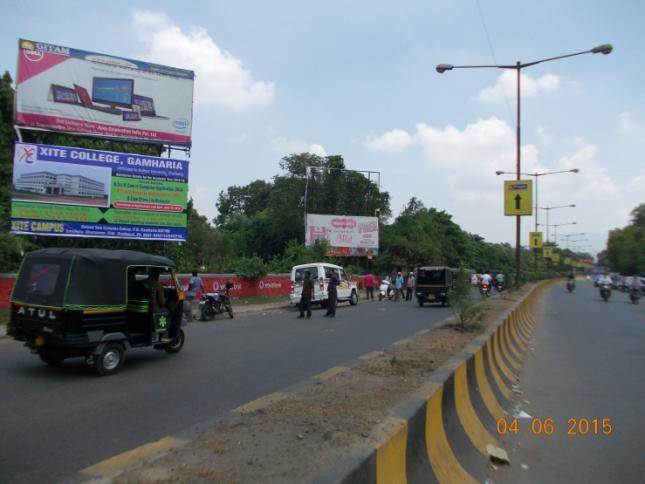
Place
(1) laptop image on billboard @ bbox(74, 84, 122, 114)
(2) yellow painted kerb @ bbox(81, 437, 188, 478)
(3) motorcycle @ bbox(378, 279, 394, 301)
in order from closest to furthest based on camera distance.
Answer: (2) yellow painted kerb @ bbox(81, 437, 188, 478), (1) laptop image on billboard @ bbox(74, 84, 122, 114), (3) motorcycle @ bbox(378, 279, 394, 301)

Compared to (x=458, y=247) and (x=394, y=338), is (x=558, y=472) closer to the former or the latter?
(x=394, y=338)

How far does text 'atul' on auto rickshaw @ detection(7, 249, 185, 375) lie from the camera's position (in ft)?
24.0

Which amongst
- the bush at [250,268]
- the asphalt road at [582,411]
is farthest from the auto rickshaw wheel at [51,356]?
the bush at [250,268]

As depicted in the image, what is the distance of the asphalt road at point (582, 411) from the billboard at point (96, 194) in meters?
15.0

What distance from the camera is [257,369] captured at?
8242mm

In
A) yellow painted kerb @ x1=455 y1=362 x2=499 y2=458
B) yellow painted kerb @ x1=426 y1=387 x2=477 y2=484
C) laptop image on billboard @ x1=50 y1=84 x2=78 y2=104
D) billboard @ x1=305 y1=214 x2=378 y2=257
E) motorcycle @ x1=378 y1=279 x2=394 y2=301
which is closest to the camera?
yellow painted kerb @ x1=426 y1=387 x2=477 y2=484

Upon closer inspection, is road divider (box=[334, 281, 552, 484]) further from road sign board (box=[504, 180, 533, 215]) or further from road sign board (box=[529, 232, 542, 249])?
road sign board (box=[529, 232, 542, 249])

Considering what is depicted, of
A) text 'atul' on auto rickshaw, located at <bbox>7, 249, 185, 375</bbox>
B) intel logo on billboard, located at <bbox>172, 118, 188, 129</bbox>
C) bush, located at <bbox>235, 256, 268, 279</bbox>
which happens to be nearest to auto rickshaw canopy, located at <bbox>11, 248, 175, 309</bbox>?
text 'atul' on auto rickshaw, located at <bbox>7, 249, 185, 375</bbox>

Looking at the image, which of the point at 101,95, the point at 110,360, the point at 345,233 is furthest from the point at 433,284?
the point at 110,360

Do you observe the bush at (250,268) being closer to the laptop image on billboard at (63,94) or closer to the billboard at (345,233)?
the laptop image on billboard at (63,94)

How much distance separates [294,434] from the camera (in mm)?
3588

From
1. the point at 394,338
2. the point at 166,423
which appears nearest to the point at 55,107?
the point at 394,338
